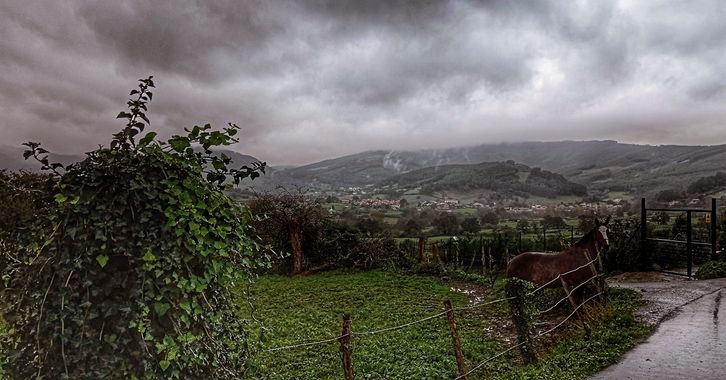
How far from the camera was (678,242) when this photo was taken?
14.3m

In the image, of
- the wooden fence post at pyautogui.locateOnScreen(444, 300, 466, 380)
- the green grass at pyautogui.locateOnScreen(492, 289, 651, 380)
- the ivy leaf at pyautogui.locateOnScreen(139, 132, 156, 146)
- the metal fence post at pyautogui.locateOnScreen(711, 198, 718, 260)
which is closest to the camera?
the ivy leaf at pyautogui.locateOnScreen(139, 132, 156, 146)

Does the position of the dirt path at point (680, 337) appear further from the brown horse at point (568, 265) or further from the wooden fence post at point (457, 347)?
the wooden fence post at point (457, 347)

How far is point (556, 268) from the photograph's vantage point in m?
10.2

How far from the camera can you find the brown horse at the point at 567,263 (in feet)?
32.7

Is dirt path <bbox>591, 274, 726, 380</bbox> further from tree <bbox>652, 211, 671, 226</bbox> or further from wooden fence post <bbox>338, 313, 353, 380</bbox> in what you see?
tree <bbox>652, 211, 671, 226</bbox>

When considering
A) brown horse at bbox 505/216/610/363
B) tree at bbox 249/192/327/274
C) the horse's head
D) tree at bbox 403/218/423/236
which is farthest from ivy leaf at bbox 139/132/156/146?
tree at bbox 403/218/423/236

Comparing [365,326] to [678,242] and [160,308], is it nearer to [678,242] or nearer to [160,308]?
[160,308]

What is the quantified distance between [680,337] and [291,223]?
15.7m

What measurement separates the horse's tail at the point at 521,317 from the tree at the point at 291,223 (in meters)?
14.3

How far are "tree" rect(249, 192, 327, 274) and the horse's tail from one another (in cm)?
1430

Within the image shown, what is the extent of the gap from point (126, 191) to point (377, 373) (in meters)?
5.66

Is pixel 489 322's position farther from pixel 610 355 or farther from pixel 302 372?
pixel 302 372

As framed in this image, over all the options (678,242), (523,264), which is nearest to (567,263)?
(523,264)

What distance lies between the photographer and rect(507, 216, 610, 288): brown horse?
9.95m
